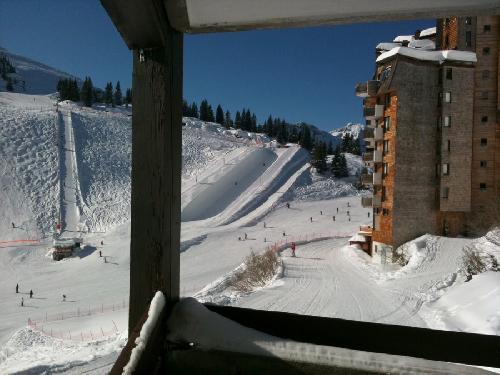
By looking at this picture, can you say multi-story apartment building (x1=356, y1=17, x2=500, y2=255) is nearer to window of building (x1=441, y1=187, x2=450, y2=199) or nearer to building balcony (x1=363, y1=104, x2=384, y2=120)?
window of building (x1=441, y1=187, x2=450, y2=199)

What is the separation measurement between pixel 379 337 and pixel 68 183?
61.4 m

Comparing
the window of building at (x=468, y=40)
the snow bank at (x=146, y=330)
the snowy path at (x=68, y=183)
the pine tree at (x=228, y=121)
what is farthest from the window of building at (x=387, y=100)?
the pine tree at (x=228, y=121)

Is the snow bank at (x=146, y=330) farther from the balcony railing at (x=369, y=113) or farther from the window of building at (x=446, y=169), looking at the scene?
the balcony railing at (x=369, y=113)

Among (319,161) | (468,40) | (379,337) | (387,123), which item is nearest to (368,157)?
(387,123)

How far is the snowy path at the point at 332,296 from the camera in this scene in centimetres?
1450

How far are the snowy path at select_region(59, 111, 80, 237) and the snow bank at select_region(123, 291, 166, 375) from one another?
152 ft

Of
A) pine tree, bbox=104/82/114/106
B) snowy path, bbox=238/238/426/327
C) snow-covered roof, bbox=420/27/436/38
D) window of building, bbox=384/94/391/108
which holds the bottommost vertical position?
snowy path, bbox=238/238/426/327

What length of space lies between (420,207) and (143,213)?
28.8 meters

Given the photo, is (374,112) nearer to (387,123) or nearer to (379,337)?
(387,123)

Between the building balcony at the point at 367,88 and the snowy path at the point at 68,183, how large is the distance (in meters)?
35.8

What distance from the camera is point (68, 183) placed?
55656 millimetres

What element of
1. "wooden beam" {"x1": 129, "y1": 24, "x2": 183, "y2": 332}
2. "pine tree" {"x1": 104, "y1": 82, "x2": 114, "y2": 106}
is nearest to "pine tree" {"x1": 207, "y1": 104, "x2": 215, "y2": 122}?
"pine tree" {"x1": 104, "y1": 82, "x2": 114, "y2": 106}

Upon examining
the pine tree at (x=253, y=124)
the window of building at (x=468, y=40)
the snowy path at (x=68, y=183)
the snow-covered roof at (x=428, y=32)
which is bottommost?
the snowy path at (x=68, y=183)

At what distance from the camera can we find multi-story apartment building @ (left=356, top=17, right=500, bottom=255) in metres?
26.2
